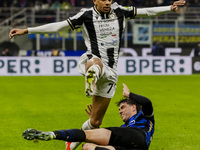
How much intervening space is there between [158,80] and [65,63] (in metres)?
4.94

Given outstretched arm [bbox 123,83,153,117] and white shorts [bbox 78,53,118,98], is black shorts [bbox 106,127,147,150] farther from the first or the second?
white shorts [bbox 78,53,118,98]

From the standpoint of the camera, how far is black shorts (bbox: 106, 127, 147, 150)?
19.7 feet

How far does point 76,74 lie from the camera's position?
22.9 meters

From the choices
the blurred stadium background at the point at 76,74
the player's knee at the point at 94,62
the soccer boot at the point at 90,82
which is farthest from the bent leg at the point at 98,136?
the blurred stadium background at the point at 76,74

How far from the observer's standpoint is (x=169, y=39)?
26438 mm

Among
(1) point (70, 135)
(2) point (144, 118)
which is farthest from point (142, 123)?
(1) point (70, 135)

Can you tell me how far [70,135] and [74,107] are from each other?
23.8ft

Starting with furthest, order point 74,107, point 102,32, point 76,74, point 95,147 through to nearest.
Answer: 1. point 76,74
2. point 74,107
3. point 102,32
4. point 95,147

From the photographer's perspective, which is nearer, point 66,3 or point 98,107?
point 98,107

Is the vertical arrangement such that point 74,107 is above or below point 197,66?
above

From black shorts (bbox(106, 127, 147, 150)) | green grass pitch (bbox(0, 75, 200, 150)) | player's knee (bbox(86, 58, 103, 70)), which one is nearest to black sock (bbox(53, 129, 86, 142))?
black shorts (bbox(106, 127, 147, 150))

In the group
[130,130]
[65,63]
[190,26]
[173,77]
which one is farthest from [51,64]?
[130,130]

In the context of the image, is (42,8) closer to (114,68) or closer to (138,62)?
(138,62)

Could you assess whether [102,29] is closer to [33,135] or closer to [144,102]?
[144,102]
